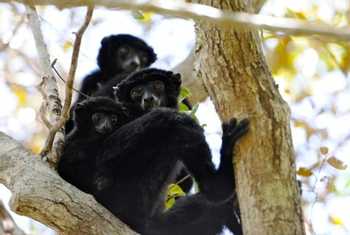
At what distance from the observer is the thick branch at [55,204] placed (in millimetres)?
5504

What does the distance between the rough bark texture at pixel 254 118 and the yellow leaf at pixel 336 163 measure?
238cm

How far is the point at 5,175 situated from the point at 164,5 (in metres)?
3.11

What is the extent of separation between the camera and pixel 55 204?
18.0ft

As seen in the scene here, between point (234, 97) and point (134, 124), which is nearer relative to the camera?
A: point (234, 97)

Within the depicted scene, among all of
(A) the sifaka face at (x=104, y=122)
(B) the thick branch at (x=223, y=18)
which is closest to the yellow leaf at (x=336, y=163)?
(A) the sifaka face at (x=104, y=122)

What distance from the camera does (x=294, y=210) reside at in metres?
5.30

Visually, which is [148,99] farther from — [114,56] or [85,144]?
[114,56]

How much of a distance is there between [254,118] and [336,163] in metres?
2.55

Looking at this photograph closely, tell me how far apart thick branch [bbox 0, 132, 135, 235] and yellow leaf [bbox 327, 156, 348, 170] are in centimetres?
301

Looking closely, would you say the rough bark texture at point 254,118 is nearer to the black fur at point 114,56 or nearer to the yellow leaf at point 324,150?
the yellow leaf at point 324,150

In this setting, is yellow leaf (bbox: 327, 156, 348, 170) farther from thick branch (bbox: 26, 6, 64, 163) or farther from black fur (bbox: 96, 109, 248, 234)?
thick branch (bbox: 26, 6, 64, 163)

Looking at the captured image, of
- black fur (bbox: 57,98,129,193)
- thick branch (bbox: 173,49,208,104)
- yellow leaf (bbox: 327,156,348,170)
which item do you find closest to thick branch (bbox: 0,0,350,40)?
black fur (bbox: 57,98,129,193)

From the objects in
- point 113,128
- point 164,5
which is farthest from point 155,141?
point 164,5

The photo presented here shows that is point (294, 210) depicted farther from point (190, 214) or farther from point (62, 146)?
point (62, 146)
